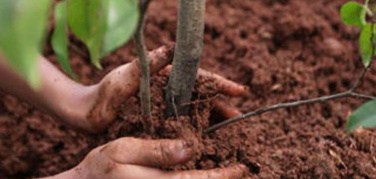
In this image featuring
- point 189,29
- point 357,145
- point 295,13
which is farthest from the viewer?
point 295,13

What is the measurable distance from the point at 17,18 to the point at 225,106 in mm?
899

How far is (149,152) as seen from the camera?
44.1 inches

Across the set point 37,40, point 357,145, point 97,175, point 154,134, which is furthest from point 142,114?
point 37,40

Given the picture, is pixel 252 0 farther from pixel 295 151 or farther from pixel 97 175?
pixel 97 175

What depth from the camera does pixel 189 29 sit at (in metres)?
1.13

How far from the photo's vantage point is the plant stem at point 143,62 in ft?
2.88

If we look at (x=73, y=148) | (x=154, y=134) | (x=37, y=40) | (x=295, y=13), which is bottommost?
(x=73, y=148)

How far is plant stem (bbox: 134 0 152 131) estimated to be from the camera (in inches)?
34.6

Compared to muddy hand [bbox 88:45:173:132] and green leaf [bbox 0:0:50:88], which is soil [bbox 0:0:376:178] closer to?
muddy hand [bbox 88:45:173:132]

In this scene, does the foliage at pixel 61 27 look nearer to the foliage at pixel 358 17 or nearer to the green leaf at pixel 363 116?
the green leaf at pixel 363 116

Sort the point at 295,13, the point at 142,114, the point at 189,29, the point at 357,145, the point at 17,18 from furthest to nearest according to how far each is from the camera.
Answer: the point at 295,13
the point at 357,145
the point at 142,114
the point at 189,29
the point at 17,18

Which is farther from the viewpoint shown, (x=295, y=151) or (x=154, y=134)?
(x=295, y=151)

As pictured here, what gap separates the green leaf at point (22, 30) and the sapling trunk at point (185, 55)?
59cm

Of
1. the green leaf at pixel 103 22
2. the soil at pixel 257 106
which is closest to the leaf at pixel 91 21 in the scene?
the green leaf at pixel 103 22
